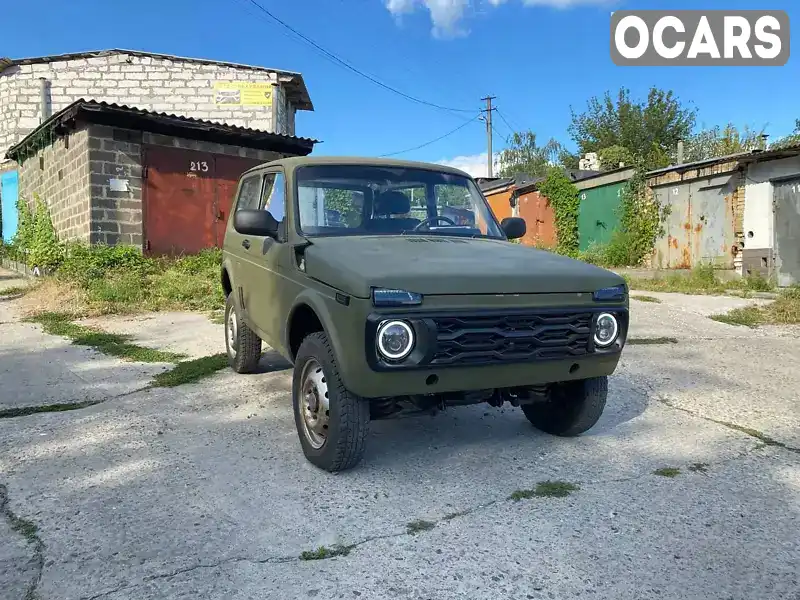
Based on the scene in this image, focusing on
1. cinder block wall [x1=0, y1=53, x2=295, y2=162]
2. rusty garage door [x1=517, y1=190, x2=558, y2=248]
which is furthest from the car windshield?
rusty garage door [x1=517, y1=190, x2=558, y2=248]

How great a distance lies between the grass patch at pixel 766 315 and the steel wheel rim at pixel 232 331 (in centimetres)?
697

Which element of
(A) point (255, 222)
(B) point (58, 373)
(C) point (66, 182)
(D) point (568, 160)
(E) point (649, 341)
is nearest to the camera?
(A) point (255, 222)

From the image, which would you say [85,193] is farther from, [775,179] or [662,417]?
[775,179]

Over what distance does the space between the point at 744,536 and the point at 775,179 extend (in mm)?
13660

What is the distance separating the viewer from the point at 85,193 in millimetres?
11344

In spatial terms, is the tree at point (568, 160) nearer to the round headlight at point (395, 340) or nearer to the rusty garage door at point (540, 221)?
the rusty garage door at point (540, 221)

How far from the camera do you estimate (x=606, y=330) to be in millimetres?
3449

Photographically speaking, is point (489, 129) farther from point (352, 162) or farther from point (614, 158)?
point (352, 162)

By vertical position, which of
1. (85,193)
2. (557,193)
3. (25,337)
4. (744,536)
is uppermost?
(557,193)

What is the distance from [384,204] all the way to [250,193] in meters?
1.61

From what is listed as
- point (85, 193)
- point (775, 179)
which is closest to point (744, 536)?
point (85, 193)

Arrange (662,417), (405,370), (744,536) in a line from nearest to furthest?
1. (744,536)
2. (405,370)
3. (662,417)

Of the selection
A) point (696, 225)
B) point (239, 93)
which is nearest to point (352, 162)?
point (696, 225)

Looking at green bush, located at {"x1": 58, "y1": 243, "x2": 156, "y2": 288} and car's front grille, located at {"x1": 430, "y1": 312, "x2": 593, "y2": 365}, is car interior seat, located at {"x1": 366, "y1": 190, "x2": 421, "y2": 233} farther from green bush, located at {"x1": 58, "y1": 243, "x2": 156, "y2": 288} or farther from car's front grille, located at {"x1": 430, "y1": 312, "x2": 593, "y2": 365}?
green bush, located at {"x1": 58, "y1": 243, "x2": 156, "y2": 288}
